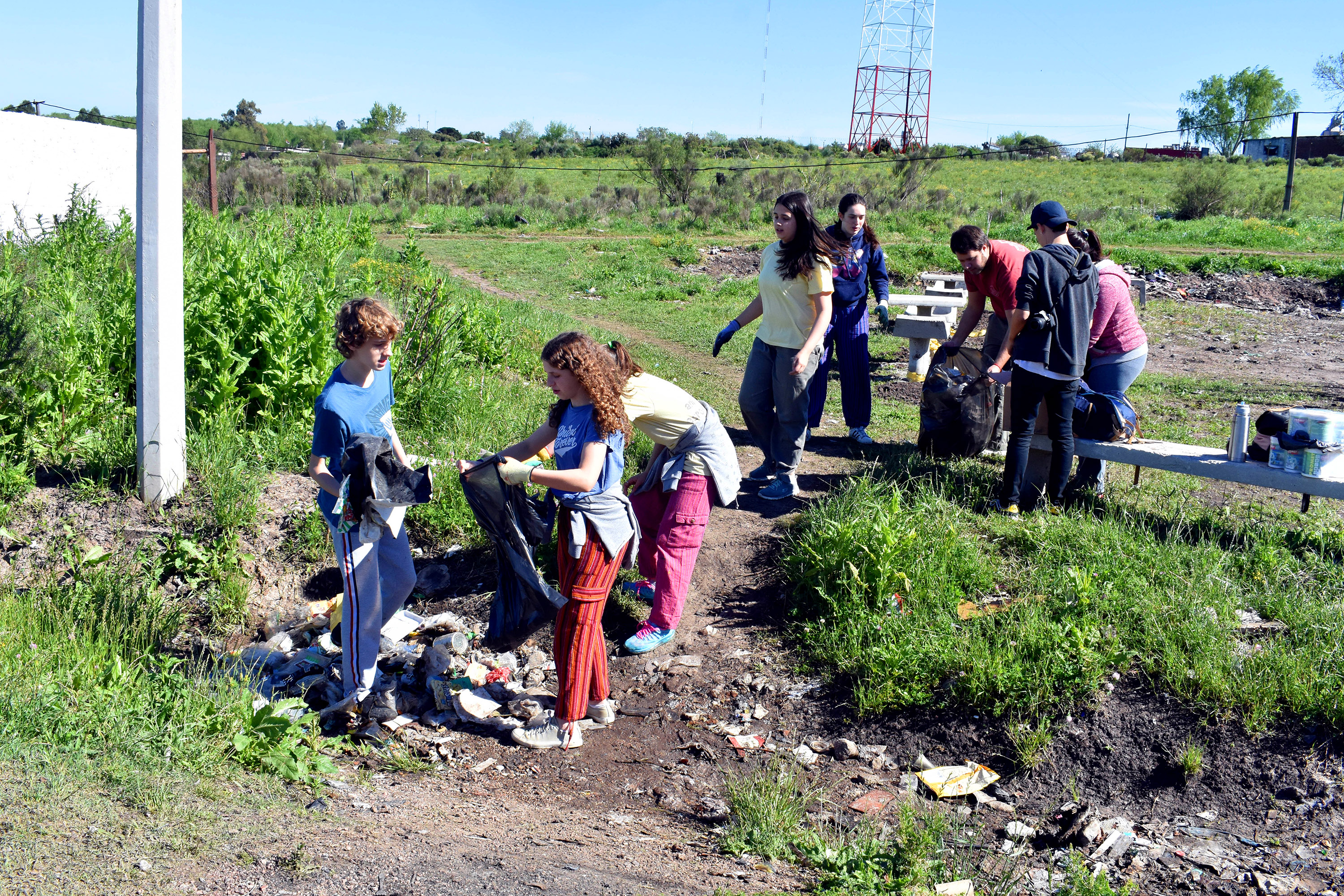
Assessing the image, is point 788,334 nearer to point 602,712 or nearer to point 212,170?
point 602,712

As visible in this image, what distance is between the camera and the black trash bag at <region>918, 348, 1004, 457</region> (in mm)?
6000

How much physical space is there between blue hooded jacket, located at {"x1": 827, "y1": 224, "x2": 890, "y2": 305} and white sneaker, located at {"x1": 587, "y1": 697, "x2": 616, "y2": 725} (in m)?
3.49

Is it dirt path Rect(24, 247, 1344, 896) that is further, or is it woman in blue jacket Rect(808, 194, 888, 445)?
woman in blue jacket Rect(808, 194, 888, 445)

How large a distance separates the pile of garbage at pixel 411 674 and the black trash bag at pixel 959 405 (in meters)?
2.87

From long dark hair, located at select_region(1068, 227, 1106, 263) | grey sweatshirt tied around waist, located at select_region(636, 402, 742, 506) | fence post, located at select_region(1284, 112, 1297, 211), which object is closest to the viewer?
grey sweatshirt tied around waist, located at select_region(636, 402, 742, 506)

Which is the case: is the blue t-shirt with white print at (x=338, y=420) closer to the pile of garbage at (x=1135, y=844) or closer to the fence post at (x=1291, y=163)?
the pile of garbage at (x=1135, y=844)

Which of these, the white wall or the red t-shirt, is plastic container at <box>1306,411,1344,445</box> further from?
the white wall

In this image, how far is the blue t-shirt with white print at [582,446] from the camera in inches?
146

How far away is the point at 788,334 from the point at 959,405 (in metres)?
1.25

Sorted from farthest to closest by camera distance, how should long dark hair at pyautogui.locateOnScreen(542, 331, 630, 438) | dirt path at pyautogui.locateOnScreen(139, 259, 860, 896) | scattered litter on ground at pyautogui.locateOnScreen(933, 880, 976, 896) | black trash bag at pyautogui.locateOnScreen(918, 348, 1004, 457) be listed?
black trash bag at pyautogui.locateOnScreen(918, 348, 1004, 457)
long dark hair at pyautogui.locateOnScreen(542, 331, 630, 438)
scattered litter on ground at pyautogui.locateOnScreen(933, 880, 976, 896)
dirt path at pyautogui.locateOnScreen(139, 259, 860, 896)

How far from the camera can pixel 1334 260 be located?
55.3 feet

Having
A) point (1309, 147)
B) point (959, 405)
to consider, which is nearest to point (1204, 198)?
point (959, 405)

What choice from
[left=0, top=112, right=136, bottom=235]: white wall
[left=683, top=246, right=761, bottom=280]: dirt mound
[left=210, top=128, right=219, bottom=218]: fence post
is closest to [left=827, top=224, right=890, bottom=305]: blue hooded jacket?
[left=0, top=112, right=136, bottom=235]: white wall

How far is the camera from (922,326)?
938cm
